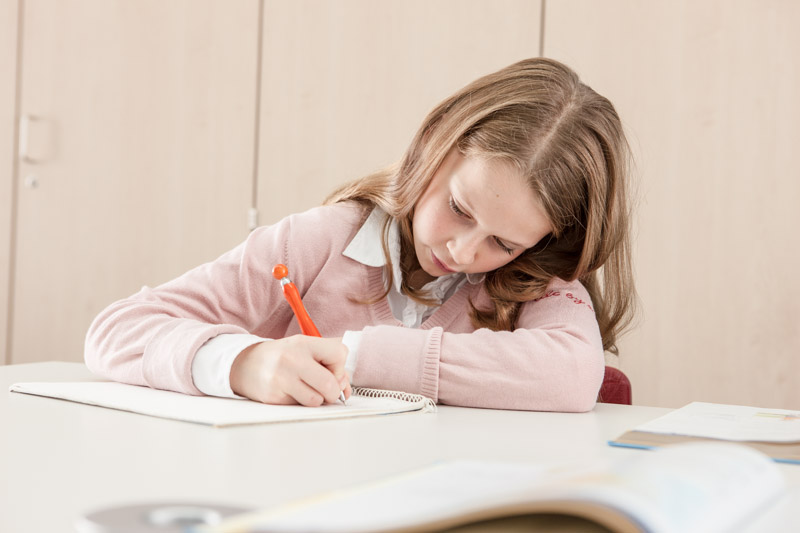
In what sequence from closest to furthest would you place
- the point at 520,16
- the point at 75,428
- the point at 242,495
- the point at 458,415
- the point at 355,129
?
the point at 242,495 → the point at 75,428 → the point at 458,415 → the point at 520,16 → the point at 355,129

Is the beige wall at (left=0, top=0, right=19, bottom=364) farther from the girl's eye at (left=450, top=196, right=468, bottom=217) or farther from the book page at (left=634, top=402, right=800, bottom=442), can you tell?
the book page at (left=634, top=402, right=800, bottom=442)

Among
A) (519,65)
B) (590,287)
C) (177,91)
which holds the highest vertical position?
(177,91)

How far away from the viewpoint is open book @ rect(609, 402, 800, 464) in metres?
0.61

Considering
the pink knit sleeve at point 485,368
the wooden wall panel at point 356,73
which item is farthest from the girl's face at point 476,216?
the wooden wall panel at point 356,73

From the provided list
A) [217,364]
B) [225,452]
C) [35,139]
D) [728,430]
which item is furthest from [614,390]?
[35,139]

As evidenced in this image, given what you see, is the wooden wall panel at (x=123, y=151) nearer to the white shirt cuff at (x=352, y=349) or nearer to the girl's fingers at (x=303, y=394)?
the white shirt cuff at (x=352, y=349)

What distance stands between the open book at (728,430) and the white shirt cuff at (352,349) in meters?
0.32

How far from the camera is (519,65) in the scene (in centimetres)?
114

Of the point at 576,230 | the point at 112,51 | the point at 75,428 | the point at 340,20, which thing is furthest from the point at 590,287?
the point at 112,51

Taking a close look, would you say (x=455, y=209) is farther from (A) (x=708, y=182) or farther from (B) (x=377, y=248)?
(A) (x=708, y=182)

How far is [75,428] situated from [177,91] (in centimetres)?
204

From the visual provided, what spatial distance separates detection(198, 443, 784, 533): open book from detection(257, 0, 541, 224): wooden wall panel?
6.14 ft

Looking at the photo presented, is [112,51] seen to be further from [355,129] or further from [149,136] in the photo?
[355,129]

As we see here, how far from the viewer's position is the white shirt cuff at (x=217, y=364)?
0.79 metres
